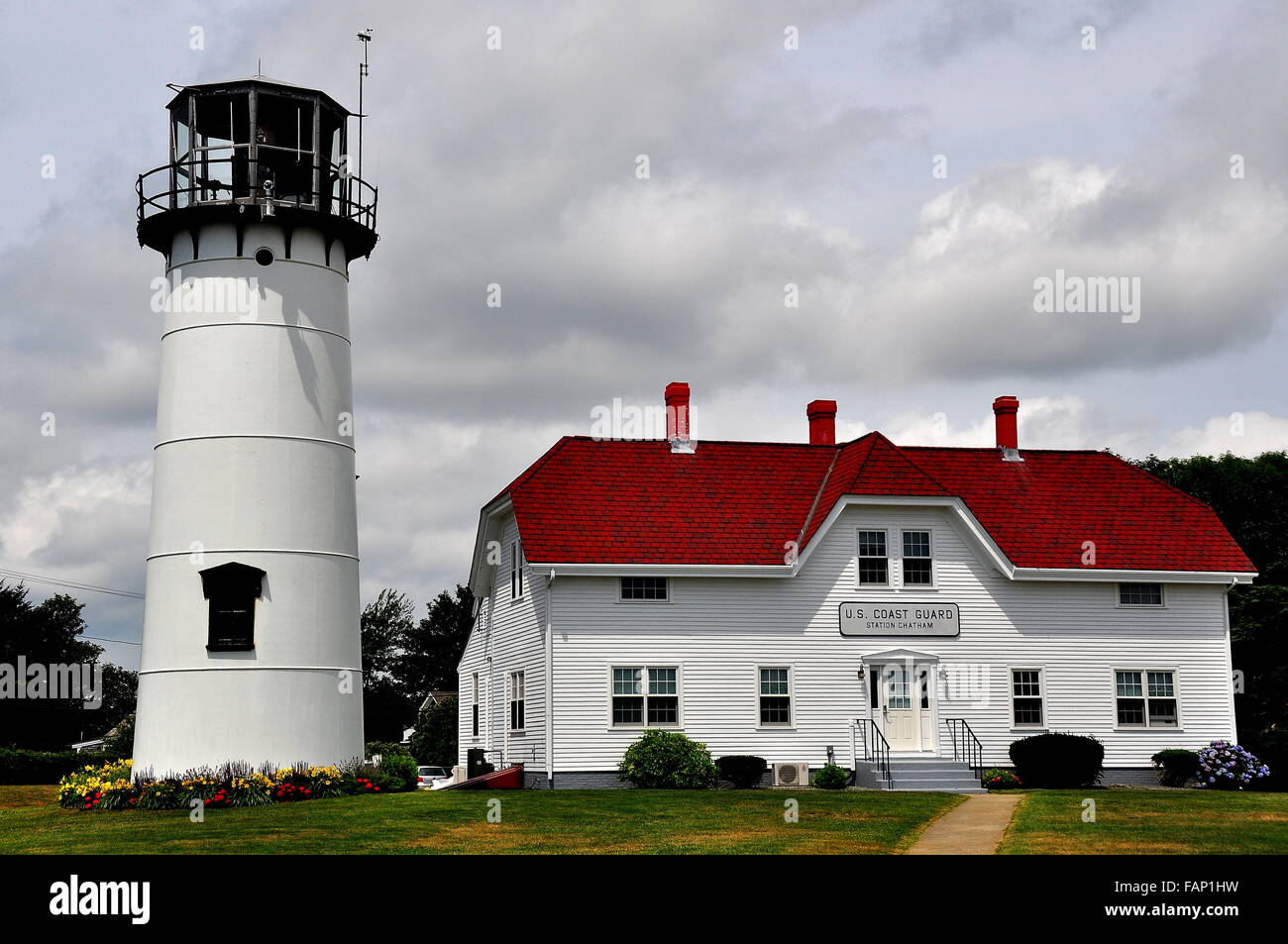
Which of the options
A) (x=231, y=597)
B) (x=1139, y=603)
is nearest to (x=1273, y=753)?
(x=1139, y=603)

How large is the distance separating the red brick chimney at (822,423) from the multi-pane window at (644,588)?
653 cm

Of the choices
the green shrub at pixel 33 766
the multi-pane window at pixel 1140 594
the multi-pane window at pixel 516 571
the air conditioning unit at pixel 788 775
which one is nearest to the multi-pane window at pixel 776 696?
the air conditioning unit at pixel 788 775

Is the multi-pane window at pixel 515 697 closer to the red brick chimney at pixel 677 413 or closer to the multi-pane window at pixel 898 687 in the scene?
the red brick chimney at pixel 677 413

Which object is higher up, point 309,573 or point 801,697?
point 309,573

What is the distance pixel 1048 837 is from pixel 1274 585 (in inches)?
1000

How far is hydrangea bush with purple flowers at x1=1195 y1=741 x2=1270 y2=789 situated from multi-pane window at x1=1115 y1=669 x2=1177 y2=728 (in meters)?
1.23

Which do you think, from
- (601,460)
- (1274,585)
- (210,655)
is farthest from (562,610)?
(1274,585)

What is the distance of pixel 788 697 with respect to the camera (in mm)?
31062

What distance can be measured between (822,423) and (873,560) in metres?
4.86

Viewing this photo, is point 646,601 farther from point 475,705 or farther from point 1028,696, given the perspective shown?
point 1028,696

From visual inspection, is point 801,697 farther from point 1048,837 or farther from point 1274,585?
point 1274,585

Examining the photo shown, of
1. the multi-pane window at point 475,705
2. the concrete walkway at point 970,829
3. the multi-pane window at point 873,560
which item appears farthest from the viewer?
the multi-pane window at point 475,705

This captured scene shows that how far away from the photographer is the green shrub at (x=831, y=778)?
29.8 meters

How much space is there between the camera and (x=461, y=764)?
35.6 metres
